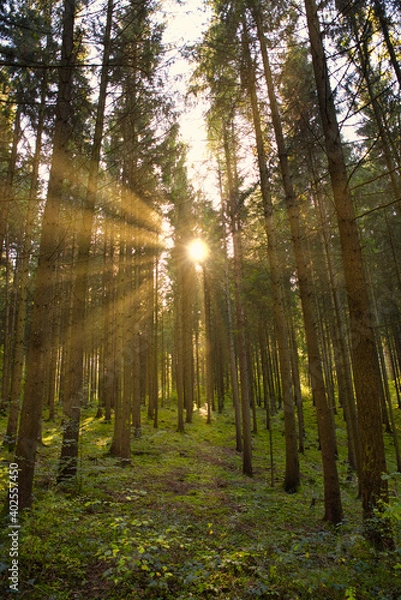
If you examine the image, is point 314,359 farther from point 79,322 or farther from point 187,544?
point 79,322

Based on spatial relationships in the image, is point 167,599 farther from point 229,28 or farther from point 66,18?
point 229,28

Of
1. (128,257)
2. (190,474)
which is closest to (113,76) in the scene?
(128,257)

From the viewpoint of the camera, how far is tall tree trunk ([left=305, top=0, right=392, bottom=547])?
4.93 metres

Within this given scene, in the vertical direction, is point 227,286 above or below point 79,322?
above

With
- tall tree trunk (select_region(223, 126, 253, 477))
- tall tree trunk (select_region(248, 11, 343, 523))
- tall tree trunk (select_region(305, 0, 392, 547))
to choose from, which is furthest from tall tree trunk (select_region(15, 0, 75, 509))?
tall tree trunk (select_region(223, 126, 253, 477))

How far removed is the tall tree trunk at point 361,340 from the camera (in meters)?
4.93

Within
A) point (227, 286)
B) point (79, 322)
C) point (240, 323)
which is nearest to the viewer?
point (79, 322)

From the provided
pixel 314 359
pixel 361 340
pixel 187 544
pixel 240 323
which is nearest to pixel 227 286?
pixel 240 323

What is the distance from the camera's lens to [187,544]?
4.87m

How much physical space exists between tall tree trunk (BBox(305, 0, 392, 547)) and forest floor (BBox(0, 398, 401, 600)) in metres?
0.31

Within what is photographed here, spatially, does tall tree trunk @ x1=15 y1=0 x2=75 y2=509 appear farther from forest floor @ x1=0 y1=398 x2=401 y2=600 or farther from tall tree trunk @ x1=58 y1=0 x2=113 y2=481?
tall tree trunk @ x1=58 y1=0 x2=113 y2=481

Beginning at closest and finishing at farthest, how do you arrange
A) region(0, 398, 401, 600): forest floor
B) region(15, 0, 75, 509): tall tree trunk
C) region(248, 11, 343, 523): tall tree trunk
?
region(0, 398, 401, 600): forest floor
region(15, 0, 75, 509): tall tree trunk
region(248, 11, 343, 523): tall tree trunk

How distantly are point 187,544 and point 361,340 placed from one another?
13.4ft

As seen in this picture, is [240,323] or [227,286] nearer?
[240,323]
